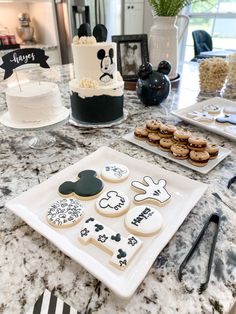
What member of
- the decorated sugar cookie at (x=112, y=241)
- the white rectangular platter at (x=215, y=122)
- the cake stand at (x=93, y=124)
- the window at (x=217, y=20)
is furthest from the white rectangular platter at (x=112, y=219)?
the window at (x=217, y=20)

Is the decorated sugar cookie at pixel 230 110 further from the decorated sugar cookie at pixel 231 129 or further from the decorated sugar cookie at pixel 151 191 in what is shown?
the decorated sugar cookie at pixel 151 191

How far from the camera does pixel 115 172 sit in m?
0.59

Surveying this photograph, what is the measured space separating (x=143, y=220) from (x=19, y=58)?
1.99 ft

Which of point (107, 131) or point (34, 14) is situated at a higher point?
point (34, 14)

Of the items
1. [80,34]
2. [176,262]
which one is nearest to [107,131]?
[80,34]

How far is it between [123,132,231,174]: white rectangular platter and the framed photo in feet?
1.92

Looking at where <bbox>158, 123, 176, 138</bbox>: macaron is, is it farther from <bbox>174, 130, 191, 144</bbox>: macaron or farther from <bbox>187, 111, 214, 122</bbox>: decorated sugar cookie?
<bbox>187, 111, 214, 122</bbox>: decorated sugar cookie

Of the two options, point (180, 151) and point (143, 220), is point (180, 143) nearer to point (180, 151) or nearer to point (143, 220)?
point (180, 151)

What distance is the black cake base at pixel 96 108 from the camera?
86 centimetres

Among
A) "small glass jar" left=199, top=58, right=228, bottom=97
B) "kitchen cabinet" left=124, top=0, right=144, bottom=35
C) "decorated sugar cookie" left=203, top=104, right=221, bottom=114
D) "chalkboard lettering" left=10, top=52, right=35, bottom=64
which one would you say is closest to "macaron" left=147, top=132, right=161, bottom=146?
"decorated sugar cookie" left=203, top=104, right=221, bottom=114

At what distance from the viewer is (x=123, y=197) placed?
508 millimetres

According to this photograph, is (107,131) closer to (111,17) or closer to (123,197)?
(123,197)

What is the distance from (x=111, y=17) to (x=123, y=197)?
3321mm

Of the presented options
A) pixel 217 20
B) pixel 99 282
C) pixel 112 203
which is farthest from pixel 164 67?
pixel 217 20
